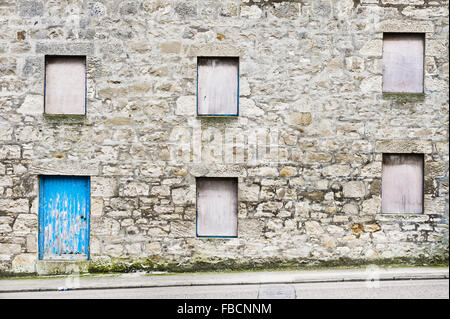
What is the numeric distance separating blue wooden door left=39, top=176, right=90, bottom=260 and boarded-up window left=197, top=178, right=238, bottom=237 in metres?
2.17

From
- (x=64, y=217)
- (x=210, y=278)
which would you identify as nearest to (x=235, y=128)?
(x=210, y=278)

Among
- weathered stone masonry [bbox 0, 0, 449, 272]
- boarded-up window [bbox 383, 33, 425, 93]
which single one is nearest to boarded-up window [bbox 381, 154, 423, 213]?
weathered stone masonry [bbox 0, 0, 449, 272]

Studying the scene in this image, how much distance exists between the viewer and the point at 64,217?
32.9 ft

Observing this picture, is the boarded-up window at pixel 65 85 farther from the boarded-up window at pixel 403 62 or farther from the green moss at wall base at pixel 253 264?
the boarded-up window at pixel 403 62

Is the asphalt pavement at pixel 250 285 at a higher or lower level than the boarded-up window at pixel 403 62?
lower

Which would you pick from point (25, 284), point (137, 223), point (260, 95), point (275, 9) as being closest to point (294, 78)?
point (260, 95)

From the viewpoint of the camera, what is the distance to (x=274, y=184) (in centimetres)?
981

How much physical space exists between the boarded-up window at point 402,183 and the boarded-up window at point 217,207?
2.87 m

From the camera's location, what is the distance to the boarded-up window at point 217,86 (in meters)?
9.97

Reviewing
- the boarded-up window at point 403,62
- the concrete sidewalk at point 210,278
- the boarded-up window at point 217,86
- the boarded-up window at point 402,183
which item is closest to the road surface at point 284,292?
the concrete sidewalk at point 210,278

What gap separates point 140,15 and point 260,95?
271cm

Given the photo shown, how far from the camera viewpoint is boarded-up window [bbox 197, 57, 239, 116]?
9.97 m

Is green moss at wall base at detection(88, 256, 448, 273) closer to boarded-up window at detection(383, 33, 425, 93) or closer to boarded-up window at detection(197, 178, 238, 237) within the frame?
boarded-up window at detection(197, 178, 238, 237)

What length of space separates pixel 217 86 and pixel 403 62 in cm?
357
